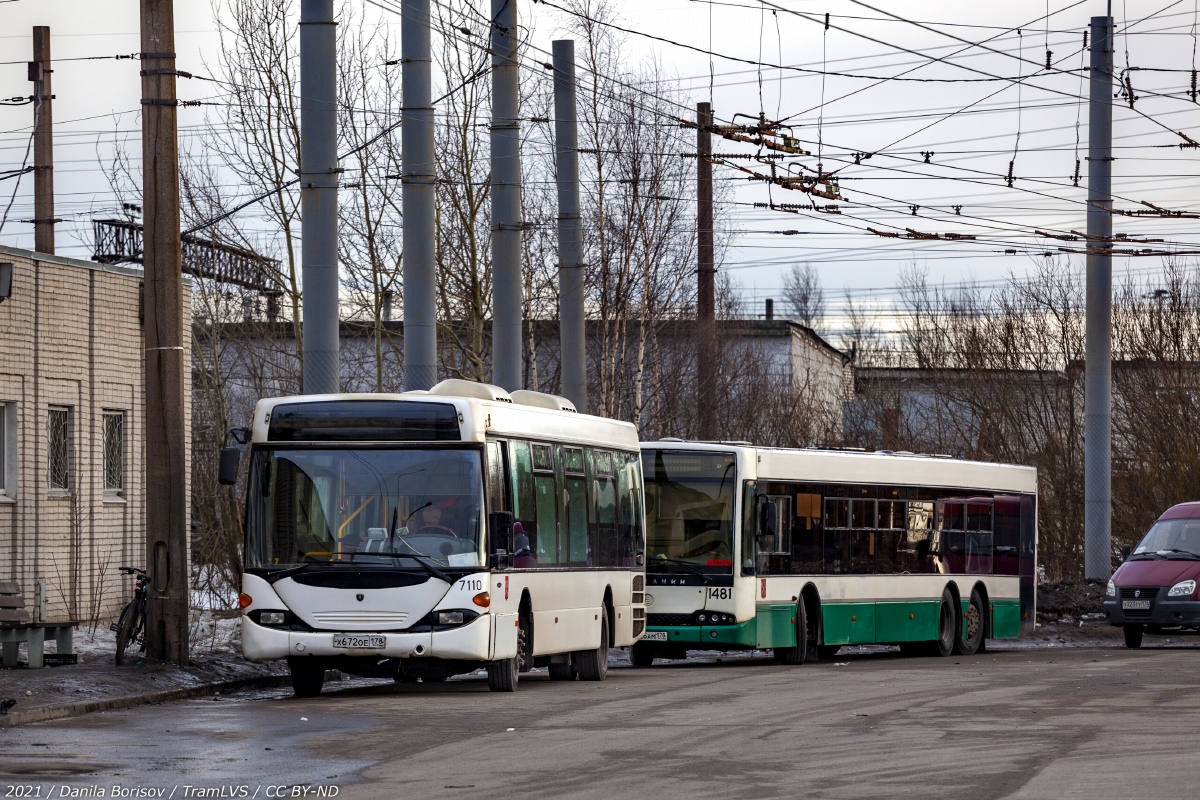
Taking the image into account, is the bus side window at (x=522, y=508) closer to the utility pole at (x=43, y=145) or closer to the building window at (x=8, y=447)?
the building window at (x=8, y=447)

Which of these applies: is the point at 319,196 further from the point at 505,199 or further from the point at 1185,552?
the point at 1185,552

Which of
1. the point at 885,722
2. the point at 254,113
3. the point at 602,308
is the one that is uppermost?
the point at 254,113

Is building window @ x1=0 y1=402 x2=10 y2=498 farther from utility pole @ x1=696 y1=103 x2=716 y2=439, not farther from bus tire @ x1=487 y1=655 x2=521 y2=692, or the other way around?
utility pole @ x1=696 y1=103 x2=716 y2=439

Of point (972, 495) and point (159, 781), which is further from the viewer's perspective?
point (972, 495)

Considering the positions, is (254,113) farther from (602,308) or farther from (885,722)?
(885,722)

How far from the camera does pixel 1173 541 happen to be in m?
29.2

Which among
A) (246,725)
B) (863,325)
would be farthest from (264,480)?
(863,325)

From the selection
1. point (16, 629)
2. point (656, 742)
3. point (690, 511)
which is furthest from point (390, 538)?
point (690, 511)

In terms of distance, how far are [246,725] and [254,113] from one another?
83.4 feet

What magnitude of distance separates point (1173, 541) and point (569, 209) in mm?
10659

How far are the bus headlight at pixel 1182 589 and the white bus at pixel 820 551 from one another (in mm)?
2866

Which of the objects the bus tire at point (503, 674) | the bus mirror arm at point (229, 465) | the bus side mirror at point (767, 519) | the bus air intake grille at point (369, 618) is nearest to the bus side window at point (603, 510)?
the bus tire at point (503, 674)

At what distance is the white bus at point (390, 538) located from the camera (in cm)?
1697

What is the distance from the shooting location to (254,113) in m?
37.8
